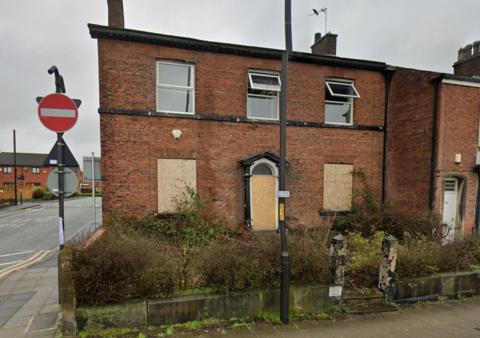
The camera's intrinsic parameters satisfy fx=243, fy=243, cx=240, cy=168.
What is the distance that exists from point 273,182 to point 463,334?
232 inches

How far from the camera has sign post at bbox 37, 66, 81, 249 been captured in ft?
12.4

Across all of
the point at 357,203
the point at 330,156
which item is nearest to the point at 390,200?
the point at 357,203

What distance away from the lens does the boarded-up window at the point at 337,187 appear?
9.20 m

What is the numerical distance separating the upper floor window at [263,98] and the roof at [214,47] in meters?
0.66

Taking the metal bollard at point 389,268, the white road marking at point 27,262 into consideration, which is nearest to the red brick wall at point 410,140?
the metal bollard at point 389,268

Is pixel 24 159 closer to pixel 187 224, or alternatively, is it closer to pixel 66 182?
pixel 187 224

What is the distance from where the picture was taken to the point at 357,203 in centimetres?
936

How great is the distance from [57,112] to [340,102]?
8.84 metres

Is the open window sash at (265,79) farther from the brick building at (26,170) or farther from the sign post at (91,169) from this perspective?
the brick building at (26,170)

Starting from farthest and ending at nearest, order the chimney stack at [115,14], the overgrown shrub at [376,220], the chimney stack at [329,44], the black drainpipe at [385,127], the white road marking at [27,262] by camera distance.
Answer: the chimney stack at [329,44], the black drainpipe at [385,127], the chimney stack at [115,14], the overgrown shrub at [376,220], the white road marking at [27,262]

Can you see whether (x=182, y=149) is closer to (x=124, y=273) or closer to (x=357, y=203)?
(x=124, y=273)

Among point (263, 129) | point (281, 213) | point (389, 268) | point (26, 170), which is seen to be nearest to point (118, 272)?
point (281, 213)

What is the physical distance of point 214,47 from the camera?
7922 millimetres

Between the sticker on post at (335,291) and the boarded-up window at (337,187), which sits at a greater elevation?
the boarded-up window at (337,187)
